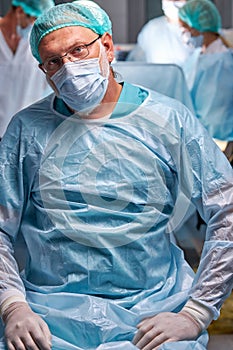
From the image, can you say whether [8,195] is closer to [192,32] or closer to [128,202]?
[128,202]

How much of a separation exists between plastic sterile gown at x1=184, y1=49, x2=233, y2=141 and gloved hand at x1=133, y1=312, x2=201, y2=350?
2110mm

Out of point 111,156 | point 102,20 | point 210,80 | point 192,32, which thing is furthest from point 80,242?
point 192,32

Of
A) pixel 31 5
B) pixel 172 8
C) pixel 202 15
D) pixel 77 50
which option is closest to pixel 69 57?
pixel 77 50

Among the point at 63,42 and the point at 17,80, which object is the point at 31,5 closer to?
the point at 17,80

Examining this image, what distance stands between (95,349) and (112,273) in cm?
16

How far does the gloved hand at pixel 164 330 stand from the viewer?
4.17 feet

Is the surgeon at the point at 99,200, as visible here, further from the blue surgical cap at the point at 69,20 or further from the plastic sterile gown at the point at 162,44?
the plastic sterile gown at the point at 162,44

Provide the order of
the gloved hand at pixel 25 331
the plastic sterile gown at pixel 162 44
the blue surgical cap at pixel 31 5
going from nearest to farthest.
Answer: the gloved hand at pixel 25 331 → the blue surgical cap at pixel 31 5 → the plastic sterile gown at pixel 162 44

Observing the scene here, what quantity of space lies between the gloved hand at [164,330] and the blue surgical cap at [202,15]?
8.59ft

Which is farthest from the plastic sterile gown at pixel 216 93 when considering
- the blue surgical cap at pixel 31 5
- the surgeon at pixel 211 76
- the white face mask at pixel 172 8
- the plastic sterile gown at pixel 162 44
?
the blue surgical cap at pixel 31 5

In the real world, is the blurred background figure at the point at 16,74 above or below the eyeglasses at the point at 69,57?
below

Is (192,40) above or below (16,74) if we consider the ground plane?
below

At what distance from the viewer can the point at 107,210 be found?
1.37 meters

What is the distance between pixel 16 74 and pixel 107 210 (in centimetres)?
173
